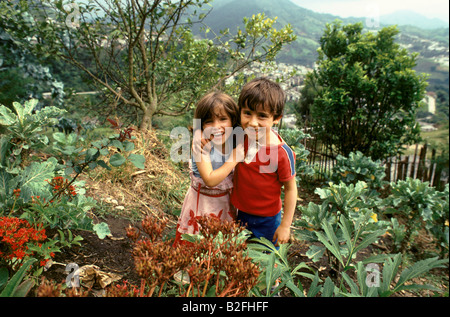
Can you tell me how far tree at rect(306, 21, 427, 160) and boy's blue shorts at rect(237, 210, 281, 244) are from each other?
10.6ft

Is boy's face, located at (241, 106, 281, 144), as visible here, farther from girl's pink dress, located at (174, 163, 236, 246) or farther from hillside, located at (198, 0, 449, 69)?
hillside, located at (198, 0, 449, 69)

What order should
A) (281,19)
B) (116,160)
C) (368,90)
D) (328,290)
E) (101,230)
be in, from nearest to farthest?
(328,290) → (116,160) → (101,230) → (281,19) → (368,90)

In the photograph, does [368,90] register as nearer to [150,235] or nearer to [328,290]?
[328,290]

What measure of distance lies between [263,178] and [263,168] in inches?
2.5

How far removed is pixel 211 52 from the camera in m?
4.09

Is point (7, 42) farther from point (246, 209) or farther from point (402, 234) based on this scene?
point (402, 234)

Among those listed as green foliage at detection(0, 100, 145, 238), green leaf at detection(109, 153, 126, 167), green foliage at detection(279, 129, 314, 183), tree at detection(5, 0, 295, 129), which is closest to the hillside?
tree at detection(5, 0, 295, 129)

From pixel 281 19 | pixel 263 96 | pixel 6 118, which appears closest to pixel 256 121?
pixel 263 96

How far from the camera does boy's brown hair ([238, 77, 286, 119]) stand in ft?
5.50

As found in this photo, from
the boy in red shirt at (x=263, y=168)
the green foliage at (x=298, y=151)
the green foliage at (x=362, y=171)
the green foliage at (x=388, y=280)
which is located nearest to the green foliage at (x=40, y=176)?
the boy in red shirt at (x=263, y=168)

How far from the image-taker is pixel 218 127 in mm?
1768

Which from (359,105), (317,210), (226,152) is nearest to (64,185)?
(226,152)

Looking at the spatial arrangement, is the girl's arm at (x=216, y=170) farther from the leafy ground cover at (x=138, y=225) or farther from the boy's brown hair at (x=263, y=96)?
the leafy ground cover at (x=138, y=225)

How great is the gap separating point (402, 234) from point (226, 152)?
102 inches
